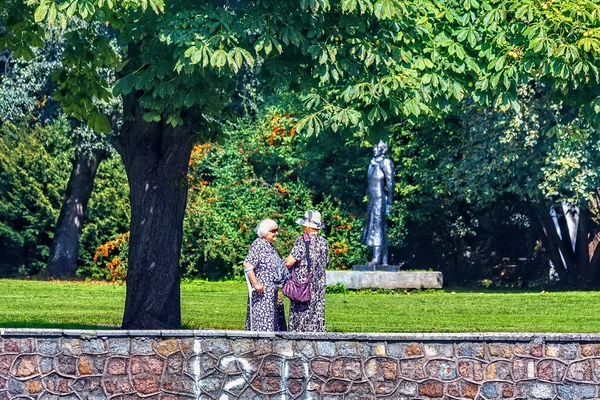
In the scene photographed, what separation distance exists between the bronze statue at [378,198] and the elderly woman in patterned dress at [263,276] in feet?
48.8

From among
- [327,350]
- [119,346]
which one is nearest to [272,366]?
[327,350]

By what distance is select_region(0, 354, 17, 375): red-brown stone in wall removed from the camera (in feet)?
39.6

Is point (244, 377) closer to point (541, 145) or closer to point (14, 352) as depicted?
point (14, 352)

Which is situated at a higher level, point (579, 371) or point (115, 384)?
point (579, 371)

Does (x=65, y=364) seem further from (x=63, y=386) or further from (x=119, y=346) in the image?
(x=119, y=346)

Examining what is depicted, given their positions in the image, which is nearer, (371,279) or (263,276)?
(263,276)

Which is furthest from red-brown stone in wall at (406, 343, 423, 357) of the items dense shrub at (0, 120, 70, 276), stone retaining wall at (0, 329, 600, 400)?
dense shrub at (0, 120, 70, 276)

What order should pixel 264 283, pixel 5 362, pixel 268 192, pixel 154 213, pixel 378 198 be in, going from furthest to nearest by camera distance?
pixel 268 192 → pixel 378 198 → pixel 154 213 → pixel 264 283 → pixel 5 362

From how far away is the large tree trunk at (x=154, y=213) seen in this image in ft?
56.9

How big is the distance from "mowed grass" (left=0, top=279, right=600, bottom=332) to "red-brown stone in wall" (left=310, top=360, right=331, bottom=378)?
6.72 metres

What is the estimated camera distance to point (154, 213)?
17.4m

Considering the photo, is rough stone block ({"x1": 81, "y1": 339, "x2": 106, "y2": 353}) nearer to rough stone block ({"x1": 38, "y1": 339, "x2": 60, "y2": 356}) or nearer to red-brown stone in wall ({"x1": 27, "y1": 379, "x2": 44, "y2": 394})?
rough stone block ({"x1": 38, "y1": 339, "x2": 60, "y2": 356})

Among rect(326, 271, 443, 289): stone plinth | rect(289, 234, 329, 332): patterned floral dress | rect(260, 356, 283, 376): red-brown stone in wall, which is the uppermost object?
rect(326, 271, 443, 289): stone plinth

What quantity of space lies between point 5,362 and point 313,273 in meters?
3.57
